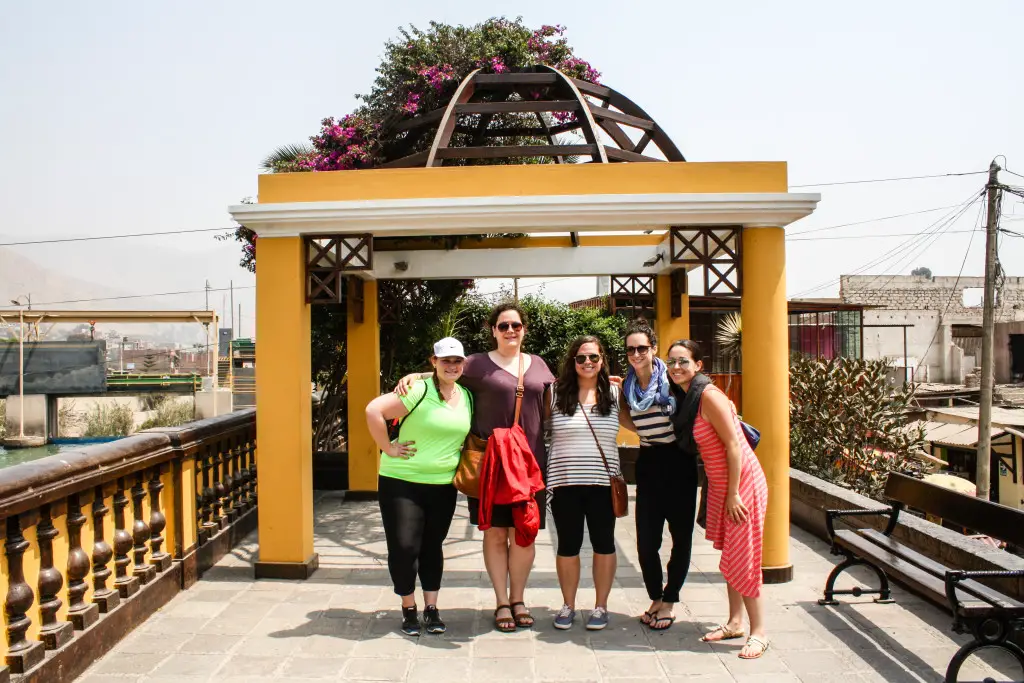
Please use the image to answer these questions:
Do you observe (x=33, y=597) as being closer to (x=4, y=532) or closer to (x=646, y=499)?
(x=4, y=532)

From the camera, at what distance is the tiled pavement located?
10.8 feet

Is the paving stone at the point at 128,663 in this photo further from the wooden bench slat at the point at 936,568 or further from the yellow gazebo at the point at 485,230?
the wooden bench slat at the point at 936,568

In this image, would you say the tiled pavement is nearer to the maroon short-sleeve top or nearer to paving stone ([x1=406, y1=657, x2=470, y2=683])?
paving stone ([x1=406, y1=657, x2=470, y2=683])

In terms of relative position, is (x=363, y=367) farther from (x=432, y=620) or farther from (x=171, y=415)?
(x=171, y=415)

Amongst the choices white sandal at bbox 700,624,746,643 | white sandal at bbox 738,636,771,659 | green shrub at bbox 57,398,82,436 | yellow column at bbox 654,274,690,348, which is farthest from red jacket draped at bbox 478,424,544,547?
green shrub at bbox 57,398,82,436

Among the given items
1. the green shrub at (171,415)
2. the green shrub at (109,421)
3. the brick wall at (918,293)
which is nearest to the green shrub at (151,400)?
the green shrub at (171,415)

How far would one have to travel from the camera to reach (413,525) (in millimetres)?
3664

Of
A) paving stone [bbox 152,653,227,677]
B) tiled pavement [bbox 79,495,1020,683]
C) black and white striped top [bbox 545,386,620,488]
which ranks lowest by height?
tiled pavement [bbox 79,495,1020,683]

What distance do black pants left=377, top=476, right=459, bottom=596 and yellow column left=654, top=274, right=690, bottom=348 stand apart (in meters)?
4.82

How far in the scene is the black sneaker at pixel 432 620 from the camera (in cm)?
377

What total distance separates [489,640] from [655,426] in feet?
4.55

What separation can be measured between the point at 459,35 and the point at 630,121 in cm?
277

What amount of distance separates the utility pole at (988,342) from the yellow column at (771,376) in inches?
338

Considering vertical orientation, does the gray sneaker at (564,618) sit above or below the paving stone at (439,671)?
above
